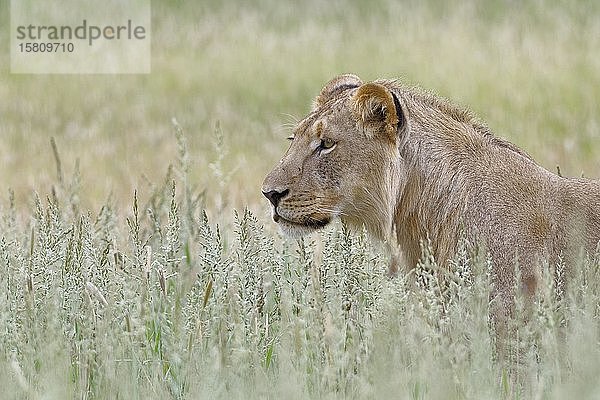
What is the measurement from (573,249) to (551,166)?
602 cm

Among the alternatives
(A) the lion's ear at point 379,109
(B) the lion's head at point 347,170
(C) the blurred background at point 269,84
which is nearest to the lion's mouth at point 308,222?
(B) the lion's head at point 347,170

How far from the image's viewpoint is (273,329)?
5.61m

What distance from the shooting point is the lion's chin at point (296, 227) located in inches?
226

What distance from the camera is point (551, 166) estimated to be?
1131 cm

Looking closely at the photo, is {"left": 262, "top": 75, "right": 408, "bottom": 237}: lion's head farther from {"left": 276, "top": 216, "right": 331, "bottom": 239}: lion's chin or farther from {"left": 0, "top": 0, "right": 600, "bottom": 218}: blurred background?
{"left": 0, "top": 0, "right": 600, "bottom": 218}: blurred background

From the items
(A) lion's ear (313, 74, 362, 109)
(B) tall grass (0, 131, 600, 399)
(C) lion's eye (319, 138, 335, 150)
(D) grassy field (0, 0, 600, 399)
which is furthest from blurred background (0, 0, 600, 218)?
(B) tall grass (0, 131, 600, 399)

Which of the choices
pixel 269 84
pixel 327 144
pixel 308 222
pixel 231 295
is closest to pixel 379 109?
pixel 327 144

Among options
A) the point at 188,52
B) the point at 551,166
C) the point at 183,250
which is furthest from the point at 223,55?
the point at 183,250

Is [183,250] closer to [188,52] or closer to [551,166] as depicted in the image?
[551,166]

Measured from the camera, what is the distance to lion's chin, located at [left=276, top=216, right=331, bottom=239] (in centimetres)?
574

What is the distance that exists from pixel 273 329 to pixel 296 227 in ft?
1.42

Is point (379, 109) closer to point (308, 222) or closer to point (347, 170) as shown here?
point (347, 170)

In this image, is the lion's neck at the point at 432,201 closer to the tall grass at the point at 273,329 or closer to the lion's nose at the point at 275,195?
the tall grass at the point at 273,329

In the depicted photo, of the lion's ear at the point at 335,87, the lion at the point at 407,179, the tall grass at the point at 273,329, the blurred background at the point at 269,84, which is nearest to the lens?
the tall grass at the point at 273,329
